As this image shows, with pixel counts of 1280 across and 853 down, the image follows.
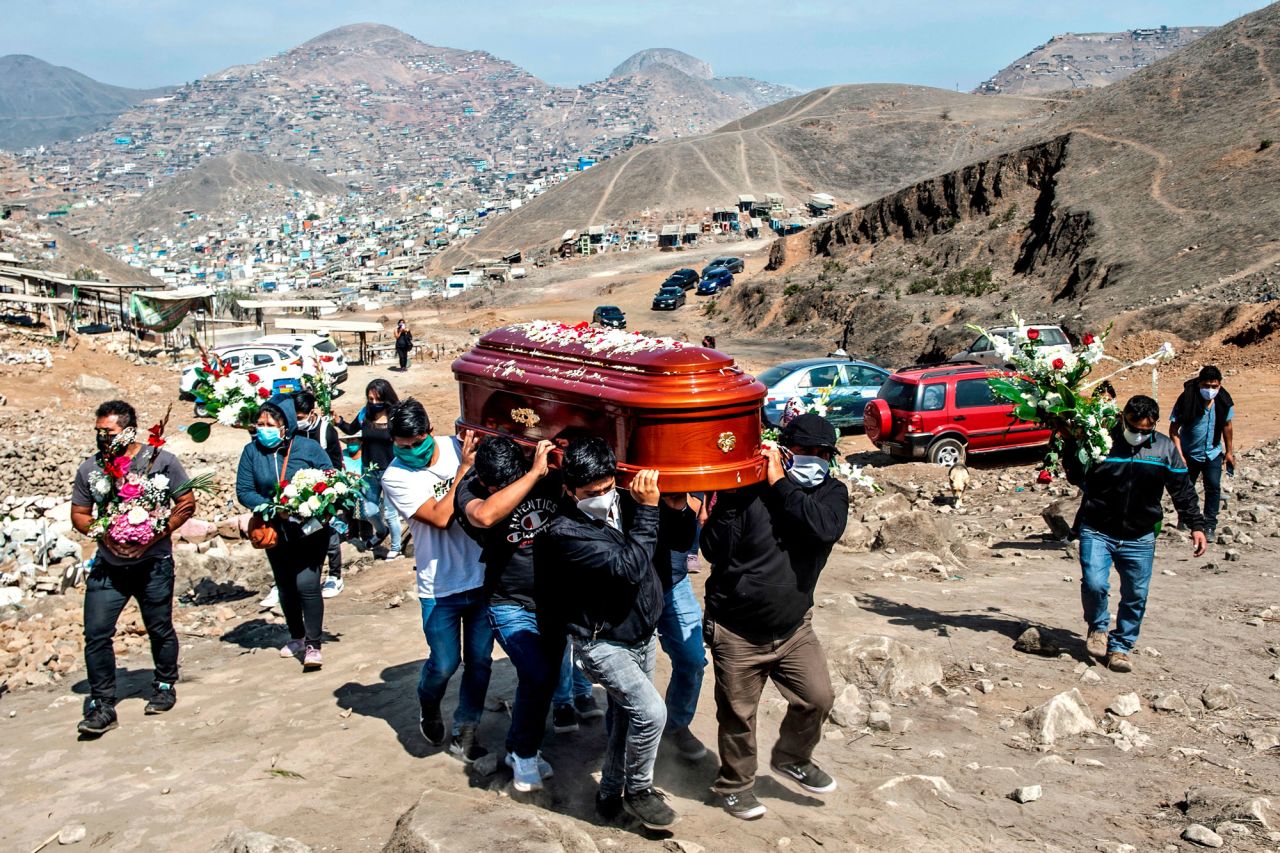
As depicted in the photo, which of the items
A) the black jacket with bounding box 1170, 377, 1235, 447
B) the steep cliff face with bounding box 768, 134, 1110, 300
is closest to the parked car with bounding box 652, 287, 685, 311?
the steep cliff face with bounding box 768, 134, 1110, 300

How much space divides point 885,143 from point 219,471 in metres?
96.2

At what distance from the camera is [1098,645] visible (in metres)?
6.62

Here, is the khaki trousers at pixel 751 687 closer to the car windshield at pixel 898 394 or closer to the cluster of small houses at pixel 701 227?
the car windshield at pixel 898 394

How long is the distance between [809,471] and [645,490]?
801mm

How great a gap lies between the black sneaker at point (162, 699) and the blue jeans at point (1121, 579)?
575 cm

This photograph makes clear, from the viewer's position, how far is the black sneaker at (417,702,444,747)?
5340 millimetres

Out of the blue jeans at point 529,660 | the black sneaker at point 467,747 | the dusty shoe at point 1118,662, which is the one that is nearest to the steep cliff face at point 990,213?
the dusty shoe at point 1118,662

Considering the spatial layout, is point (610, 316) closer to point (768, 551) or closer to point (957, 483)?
point (957, 483)

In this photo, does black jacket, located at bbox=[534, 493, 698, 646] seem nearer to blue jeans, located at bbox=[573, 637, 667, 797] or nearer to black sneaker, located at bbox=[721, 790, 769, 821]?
blue jeans, located at bbox=[573, 637, 667, 797]

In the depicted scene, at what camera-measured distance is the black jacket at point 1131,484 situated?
6.41 meters

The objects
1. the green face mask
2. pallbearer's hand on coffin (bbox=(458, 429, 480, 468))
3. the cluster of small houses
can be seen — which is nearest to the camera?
pallbearer's hand on coffin (bbox=(458, 429, 480, 468))

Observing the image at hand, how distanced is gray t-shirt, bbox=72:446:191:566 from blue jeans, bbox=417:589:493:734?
71.0 inches

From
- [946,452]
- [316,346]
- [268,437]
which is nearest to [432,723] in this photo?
[268,437]

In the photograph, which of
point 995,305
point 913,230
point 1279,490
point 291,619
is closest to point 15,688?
point 291,619
